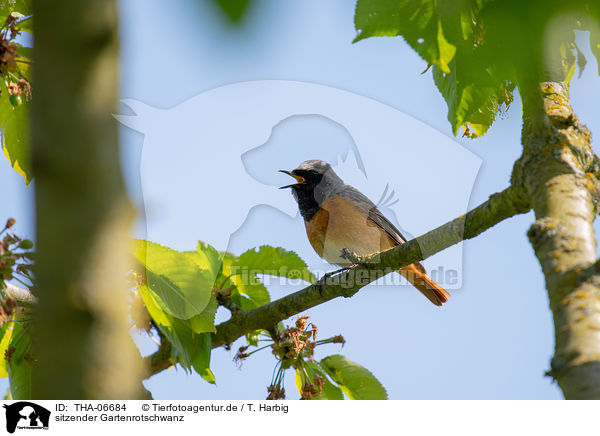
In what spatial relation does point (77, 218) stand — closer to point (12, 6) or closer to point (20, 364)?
point (12, 6)

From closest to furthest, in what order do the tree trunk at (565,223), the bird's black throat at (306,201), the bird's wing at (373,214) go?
the tree trunk at (565,223) < the bird's wing at (373,214) < the bird's black throat at (306,201)

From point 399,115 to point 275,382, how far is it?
2303mm

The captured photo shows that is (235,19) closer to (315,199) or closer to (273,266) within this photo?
(273,266)

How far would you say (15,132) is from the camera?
4.09 m

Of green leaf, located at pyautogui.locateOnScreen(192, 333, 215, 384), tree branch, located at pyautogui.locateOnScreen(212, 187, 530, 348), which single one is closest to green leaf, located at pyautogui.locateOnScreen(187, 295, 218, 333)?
green leaf, located at pyautogui.locateOnScreen(192, 333, 215, 384)

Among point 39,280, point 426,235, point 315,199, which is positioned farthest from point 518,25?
point 315,199

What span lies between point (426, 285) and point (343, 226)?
1.40 m

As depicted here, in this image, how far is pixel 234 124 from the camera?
3422 millimetres

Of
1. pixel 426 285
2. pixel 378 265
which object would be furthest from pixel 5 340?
pixel 426 285

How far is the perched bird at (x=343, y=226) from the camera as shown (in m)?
6.61

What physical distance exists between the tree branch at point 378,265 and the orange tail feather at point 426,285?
3.03 meters

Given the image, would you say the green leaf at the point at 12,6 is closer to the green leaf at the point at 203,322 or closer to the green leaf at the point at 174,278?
the green leaf at the point at 174,278
